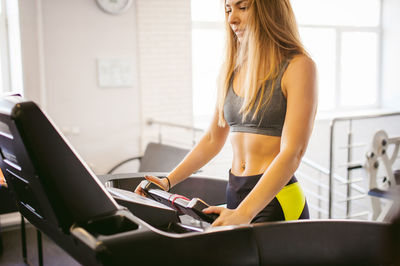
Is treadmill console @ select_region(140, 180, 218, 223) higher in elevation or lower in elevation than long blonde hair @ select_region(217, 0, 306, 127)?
lower

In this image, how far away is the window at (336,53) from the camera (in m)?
5.44

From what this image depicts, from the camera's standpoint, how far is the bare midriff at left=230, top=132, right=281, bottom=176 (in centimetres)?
143

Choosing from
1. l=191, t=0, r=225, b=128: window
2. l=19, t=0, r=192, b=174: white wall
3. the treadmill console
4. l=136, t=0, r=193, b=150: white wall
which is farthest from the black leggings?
l=191, t=0, r=225, b=128: window

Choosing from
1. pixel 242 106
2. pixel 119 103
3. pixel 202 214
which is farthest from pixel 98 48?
pixel 202 214

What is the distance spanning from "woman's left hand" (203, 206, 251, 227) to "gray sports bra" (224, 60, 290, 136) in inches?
14.2

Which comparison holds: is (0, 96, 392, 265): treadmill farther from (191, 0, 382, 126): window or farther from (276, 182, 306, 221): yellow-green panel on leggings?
(191, 0, 382, 126): window

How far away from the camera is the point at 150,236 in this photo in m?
0.93

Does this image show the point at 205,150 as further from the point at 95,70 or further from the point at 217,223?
the point at 95,70

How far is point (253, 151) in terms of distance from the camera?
146 centimetres

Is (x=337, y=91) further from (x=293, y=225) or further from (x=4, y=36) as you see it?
(x=293, y=225)

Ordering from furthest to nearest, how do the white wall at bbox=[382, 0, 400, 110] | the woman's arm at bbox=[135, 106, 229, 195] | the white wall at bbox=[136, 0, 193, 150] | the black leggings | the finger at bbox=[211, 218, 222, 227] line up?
the white wall at bbox=[382, 0, 400, 110] < the white wall at bbox=[136, 0, 193, 150] < the woman's arm at bbox=[135, 106, 229, 195] < the black leggings < the finger at bbox=[211, 218, 222, 227]

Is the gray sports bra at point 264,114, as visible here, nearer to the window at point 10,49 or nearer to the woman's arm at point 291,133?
A: the woman's arm at point 291,133

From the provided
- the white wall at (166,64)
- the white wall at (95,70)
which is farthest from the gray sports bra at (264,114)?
the white wall at (166,64)

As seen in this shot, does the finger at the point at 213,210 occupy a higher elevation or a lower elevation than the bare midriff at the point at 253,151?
lower
